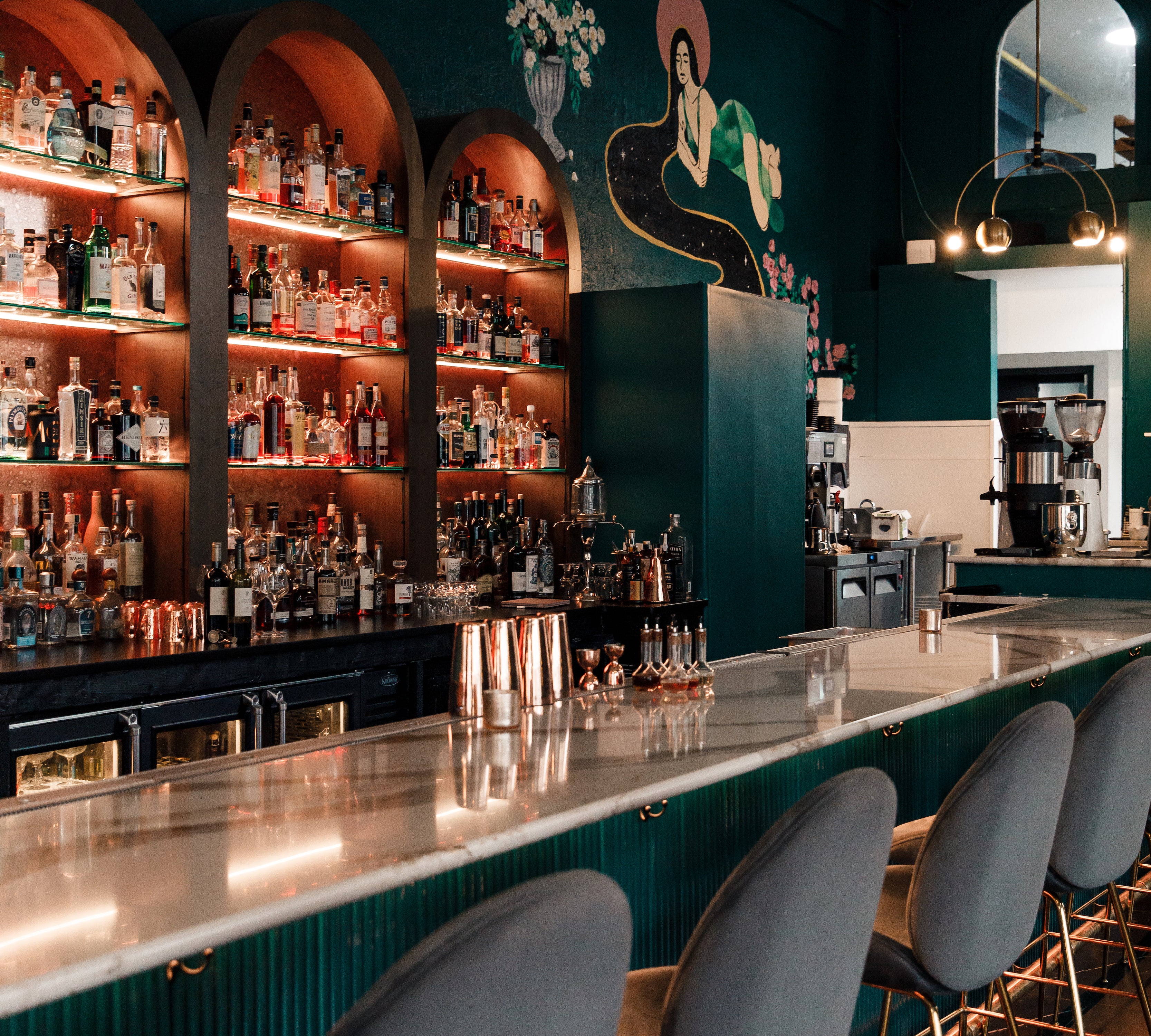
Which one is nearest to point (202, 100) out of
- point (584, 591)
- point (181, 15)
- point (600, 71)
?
point (181, 15)

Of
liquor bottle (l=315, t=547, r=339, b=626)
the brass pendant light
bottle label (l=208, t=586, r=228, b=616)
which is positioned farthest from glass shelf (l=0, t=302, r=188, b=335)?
the brass pendant light

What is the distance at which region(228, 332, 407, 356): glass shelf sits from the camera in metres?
4.12

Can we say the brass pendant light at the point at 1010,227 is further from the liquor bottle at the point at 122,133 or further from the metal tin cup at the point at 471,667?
the metal tin cup at the point at 471,667

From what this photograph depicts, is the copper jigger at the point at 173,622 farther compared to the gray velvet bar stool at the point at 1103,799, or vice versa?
the copper jigger at the point at 173,622

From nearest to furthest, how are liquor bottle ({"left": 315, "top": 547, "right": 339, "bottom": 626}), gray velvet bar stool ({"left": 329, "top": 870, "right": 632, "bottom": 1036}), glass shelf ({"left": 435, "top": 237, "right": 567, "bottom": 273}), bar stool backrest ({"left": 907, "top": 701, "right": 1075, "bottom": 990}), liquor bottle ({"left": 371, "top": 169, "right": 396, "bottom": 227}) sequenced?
gray velvet bar stool ({"left": 329, "top": 870, "right": 632, "bottom": 1036}), bar stool backrest ({"left": 907, "top": 701, "right": 1075, "bottom": 990}), liquor bottle ({"left": 315, "top": 547, "right": 339, "bottom": 626}), liquor bottle ({"left": 371, "top": 169, "right": 396, "bottom": 227}), glass shelf ({"left": 435, "top": 237, "right": 567, "bottom": 273})

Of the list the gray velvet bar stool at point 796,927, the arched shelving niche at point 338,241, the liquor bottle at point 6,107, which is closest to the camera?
the gray velvet bar stool at point 796,927

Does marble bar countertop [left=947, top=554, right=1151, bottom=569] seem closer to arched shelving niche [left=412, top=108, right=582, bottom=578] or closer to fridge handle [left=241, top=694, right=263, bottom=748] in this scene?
arched shelving niche [left=412, top=108, right=582, bottom=578]

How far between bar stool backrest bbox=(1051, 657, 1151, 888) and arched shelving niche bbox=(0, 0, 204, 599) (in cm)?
253

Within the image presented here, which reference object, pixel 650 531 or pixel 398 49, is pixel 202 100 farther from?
pixel 650 531

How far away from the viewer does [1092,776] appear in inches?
92.5

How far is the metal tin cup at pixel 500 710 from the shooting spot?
1.97m

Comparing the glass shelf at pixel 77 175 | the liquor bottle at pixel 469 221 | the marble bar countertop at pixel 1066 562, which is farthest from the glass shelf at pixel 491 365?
the marble bar countertop at pixel 1066 562

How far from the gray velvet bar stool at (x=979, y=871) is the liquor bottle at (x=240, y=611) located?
226cm

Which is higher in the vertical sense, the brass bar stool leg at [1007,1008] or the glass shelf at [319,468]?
the glass shelf at [319,468]
